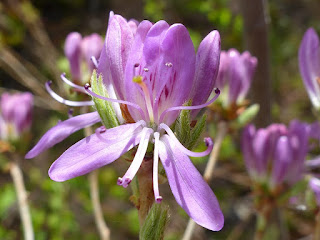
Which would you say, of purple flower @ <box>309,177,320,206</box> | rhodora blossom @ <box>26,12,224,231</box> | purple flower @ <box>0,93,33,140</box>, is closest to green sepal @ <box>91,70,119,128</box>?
rhodora blossom @ <box>26,12,224,231</box>

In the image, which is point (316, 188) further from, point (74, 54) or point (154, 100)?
point (74, 54)

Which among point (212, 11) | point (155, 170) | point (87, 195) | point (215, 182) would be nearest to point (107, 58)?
point (155, 170)

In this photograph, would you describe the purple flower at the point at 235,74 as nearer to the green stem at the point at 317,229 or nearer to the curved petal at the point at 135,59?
the green stem at the point at 317,229

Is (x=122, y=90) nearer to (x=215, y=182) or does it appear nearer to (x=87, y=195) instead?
(x=87, y=195)

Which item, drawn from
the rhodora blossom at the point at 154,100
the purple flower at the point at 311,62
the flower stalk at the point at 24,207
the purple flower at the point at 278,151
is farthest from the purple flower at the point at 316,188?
the flower stalk at the point at 24,207

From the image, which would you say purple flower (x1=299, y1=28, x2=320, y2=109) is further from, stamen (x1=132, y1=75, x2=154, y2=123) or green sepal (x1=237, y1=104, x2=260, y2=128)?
stamen (x1=132, y1=75, x2=154, y2=123)
